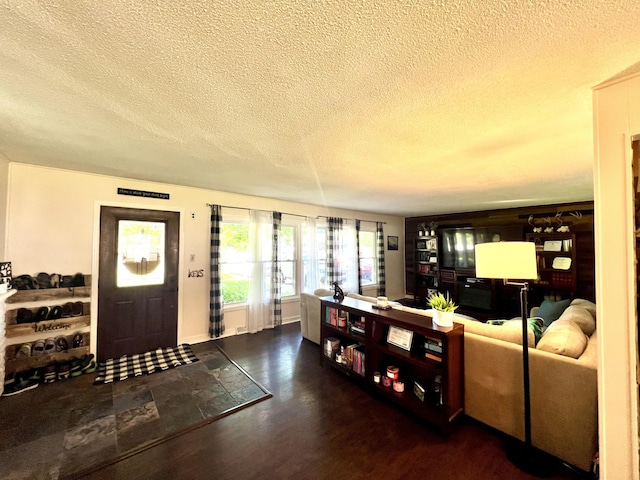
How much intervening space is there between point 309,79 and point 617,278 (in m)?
1.80

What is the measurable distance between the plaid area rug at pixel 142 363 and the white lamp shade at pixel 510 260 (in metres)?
3.45

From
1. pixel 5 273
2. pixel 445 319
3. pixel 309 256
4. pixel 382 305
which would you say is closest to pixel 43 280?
pixel 5 273

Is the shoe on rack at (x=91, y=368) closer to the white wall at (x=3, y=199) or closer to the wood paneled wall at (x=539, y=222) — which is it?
the white wall at (x=3, y=199)

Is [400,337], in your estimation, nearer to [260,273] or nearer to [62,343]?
[260,273]

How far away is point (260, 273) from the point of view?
4391 mm

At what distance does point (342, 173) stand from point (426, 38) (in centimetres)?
190

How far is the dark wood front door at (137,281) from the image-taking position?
320 cm

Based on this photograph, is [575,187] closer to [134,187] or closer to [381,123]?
[381,123]

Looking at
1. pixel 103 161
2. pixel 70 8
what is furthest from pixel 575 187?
pixel 103 161

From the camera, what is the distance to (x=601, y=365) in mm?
1248

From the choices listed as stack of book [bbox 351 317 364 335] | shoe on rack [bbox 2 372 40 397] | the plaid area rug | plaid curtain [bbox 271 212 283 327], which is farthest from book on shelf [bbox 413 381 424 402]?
shoe on rack [bbox 2 372 40 397]

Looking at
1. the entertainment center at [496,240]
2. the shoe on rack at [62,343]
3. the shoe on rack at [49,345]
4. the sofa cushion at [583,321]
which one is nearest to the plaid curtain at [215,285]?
the shoe on rack at [62,343]

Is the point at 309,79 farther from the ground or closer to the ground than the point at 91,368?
farther from the ground

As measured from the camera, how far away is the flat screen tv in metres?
5.17
